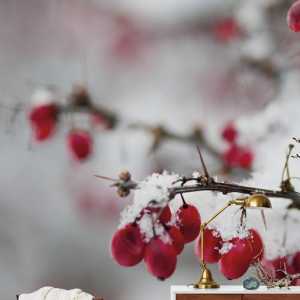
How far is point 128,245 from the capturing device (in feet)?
6.16

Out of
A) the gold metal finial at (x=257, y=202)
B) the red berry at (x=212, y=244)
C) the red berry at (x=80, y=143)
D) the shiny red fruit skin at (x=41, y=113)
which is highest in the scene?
the shiny red fruit skin at (x=41, y=113)

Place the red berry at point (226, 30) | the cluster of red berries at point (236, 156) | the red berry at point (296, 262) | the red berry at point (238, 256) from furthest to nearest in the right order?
the red berry at point (226, 30), the cluster of red berries at point (236, 156), the red berry at point (296, 262), the red berry at point (238, 256)

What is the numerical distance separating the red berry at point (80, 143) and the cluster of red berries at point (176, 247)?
0.79 metres

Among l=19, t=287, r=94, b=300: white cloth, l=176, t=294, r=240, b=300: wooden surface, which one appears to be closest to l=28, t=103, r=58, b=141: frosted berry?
l=19, t=287, r=94, b=300: white cloth

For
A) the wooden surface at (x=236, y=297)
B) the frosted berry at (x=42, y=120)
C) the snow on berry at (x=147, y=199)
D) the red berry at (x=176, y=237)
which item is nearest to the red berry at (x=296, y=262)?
the wooden surface at (x=236, y=297)

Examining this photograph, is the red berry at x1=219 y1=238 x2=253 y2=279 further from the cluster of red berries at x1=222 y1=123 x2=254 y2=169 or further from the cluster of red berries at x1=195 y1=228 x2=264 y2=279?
the cluster of red berries at x1=222 y1=123 x2=254 y2=169

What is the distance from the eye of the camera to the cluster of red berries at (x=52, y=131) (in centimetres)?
280

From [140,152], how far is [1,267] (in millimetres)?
709

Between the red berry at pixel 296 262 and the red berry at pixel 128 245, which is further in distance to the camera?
the red berry at pixel 296 262

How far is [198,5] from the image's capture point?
2.87m

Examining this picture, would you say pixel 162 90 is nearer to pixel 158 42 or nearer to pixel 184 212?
pixel 158 42

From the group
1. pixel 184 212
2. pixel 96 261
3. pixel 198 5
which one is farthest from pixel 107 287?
pixel 198 5

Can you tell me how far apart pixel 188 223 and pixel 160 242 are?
0.18 meters

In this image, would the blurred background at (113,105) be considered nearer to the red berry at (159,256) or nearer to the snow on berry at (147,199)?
the red berry at (159,256)
